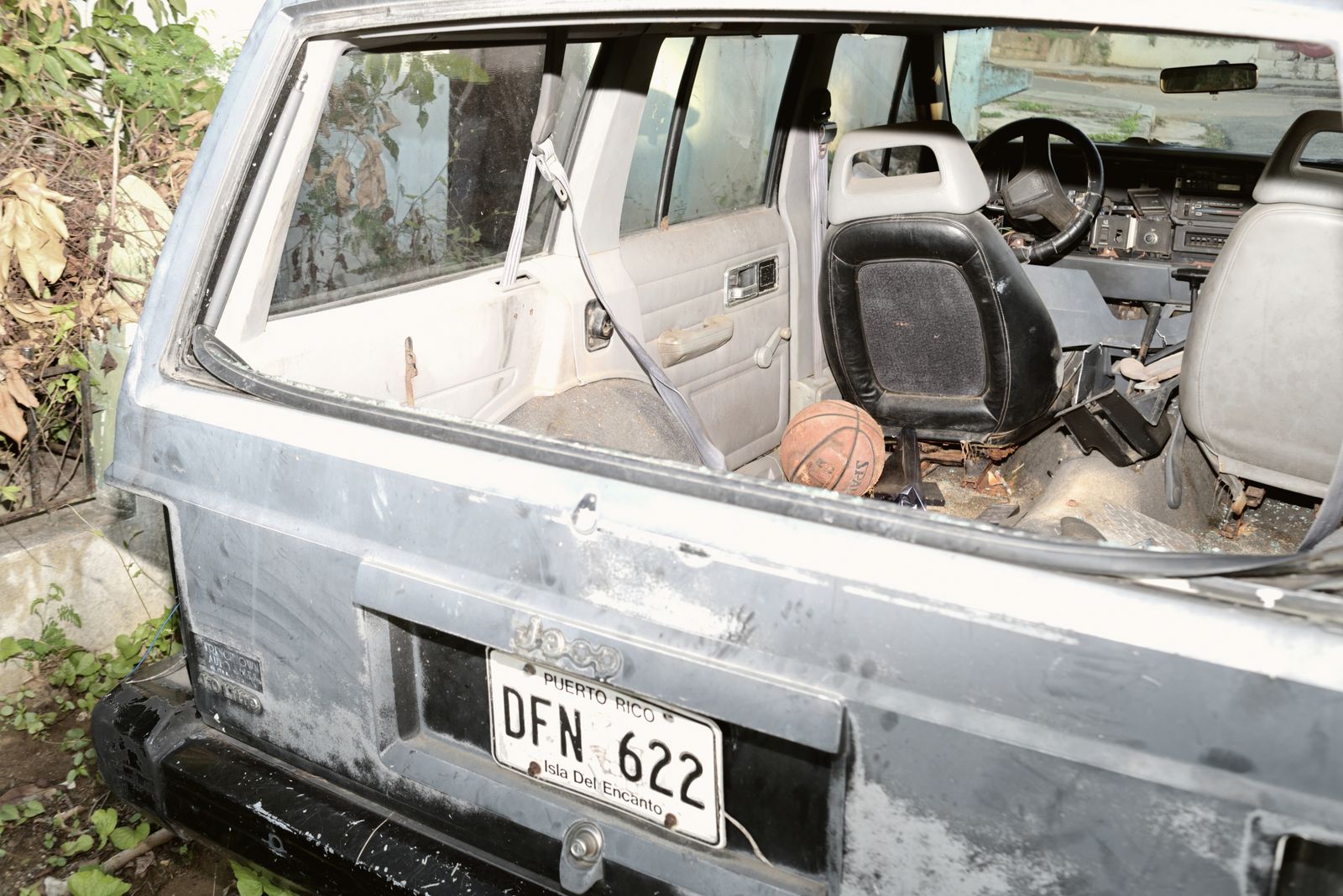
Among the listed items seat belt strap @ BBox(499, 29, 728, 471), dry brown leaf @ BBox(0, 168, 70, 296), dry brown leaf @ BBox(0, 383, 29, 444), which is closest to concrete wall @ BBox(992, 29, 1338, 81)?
seat belt strap @ BBox(499, 29, 728, 471)

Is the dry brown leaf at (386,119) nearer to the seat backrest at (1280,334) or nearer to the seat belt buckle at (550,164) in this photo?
the seat belt buckle at (550,164)

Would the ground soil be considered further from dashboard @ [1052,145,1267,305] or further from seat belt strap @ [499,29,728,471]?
dashboard @ [1052,145,1267,305]

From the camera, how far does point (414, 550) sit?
1650mm

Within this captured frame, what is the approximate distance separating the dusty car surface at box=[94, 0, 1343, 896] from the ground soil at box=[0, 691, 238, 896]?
0.92 m

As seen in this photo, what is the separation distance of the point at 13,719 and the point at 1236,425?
3.62m

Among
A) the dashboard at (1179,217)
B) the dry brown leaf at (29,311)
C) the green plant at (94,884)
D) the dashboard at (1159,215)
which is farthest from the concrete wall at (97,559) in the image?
the dashboard at (1179,217)

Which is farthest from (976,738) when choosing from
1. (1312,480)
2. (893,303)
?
(893,303)

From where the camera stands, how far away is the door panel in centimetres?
309

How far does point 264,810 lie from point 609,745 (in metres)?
0.71

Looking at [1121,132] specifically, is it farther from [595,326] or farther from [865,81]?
[595,326]

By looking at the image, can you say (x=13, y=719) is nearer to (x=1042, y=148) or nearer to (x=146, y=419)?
(x=146, y=419)

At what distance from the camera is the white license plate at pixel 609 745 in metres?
1.55

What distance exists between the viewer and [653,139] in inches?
128

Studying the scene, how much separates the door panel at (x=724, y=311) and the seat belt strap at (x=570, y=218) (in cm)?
16
